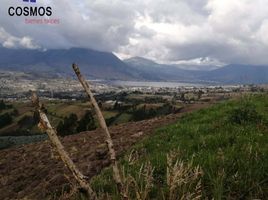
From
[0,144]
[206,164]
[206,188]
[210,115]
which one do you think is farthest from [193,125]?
[0,144]

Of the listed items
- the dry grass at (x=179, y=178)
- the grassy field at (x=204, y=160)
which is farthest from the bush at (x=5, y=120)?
the dry grass at (x=179, y=178)

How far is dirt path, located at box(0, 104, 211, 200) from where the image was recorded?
38.0 ft

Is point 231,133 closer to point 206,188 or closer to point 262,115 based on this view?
point 262,115

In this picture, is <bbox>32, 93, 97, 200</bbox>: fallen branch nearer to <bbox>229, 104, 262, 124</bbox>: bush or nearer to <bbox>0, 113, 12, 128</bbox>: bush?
<bbox>229, 104, 262, 124</bbox>: bush

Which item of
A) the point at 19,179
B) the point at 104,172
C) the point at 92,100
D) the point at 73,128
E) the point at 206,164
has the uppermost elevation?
the point at 92,100

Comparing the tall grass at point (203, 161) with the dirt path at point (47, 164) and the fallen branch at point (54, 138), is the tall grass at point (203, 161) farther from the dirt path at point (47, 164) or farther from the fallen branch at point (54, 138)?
the dirt path at point (47, 164)

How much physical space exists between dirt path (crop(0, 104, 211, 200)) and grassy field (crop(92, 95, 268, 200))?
112 cm

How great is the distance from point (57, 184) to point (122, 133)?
6.39m

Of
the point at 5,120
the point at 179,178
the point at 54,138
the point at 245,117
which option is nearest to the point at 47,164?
the point at 245,117

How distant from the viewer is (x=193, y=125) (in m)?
14.7

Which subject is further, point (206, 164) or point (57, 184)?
point (57, 184)

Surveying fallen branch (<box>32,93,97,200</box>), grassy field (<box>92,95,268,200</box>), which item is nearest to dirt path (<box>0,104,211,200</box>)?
grassy field (<box>92,95,268,200</box>)

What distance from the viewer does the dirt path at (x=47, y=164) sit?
1157 cm

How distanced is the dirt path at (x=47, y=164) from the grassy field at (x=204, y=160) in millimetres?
1123
